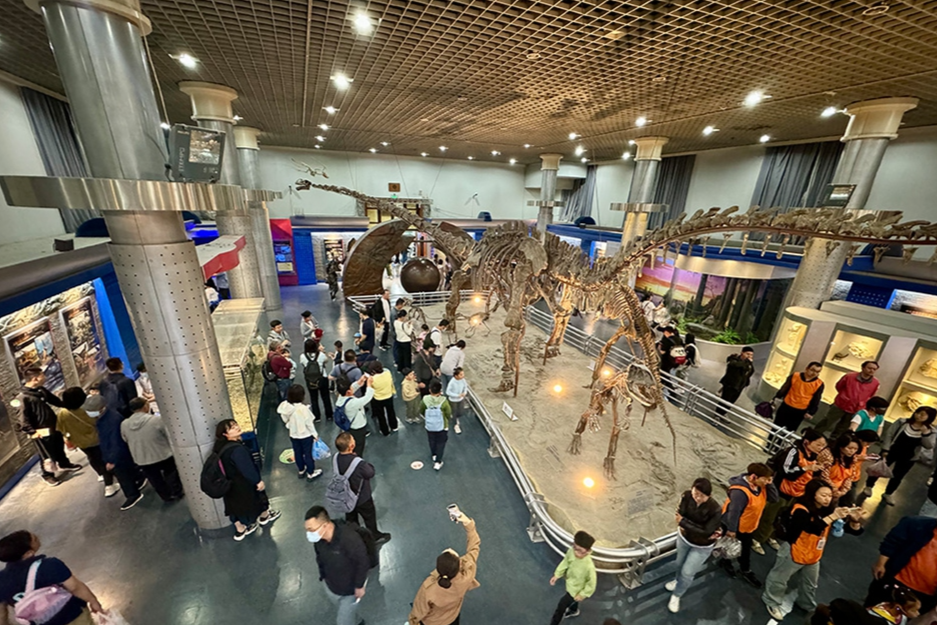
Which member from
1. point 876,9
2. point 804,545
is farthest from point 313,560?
point 876,9

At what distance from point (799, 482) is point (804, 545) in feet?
2.52

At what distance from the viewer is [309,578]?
133 inches

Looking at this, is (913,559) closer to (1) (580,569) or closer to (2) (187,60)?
(1) (580,569)

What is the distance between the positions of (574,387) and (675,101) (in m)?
5.66

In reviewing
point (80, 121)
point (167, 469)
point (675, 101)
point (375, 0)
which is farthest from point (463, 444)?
point (675, 101)

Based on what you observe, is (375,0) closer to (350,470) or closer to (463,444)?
(350,470)

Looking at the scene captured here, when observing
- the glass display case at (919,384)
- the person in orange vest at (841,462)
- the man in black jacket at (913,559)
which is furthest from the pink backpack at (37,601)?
the glass display case at (919,384)

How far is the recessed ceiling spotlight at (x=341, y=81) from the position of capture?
19.2ft

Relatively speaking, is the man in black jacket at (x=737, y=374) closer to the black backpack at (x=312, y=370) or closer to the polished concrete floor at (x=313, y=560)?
the polished concrete floor at (x=313, y=560)

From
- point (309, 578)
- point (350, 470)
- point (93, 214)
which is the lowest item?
point (309, 578)

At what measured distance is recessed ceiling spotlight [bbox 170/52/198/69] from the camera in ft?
16.4

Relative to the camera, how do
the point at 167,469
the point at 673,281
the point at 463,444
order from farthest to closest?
the point at 673,281
the point at 463,444
the point at 167,469

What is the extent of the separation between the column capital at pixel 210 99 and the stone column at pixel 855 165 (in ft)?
34.5

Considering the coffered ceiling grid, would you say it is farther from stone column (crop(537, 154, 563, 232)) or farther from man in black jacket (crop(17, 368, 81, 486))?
stone column (crop(537, 154, 563, 232))
